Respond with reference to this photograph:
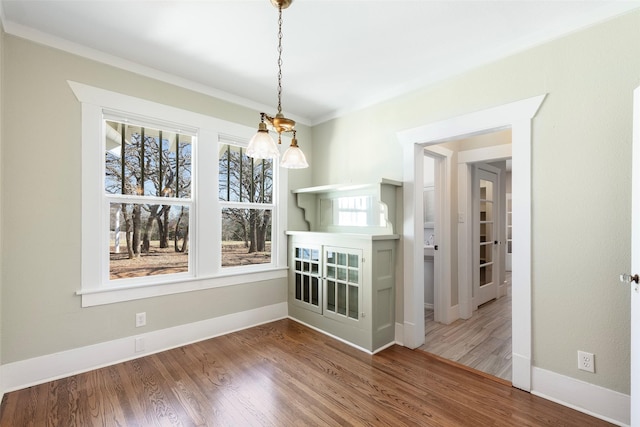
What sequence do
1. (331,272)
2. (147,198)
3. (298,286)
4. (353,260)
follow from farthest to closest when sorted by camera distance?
(298,286), (331,272), (353,260), (147,198)

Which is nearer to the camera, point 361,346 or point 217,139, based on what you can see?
point 361,346

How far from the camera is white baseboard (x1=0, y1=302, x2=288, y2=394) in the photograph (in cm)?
216

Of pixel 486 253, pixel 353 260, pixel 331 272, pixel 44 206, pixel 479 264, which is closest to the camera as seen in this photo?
pixel 44 206

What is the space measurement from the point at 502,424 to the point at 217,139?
3.34 metres

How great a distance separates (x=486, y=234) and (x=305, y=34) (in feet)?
12.6

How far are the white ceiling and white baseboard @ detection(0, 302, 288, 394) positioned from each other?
2.40 metres

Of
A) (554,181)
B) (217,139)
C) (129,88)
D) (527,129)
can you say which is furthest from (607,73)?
(129,88)

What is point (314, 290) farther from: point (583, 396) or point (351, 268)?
point (583, 396)

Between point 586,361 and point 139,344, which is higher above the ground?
point 586,361

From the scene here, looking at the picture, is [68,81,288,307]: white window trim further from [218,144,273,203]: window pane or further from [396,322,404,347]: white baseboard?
[396,322,404,347]: white baseboard

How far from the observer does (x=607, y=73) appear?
6.27 feet

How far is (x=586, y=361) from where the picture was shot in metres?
1.97

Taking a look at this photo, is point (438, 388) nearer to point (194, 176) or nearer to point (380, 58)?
point (380, 58)

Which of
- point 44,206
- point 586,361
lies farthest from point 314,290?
point 44,206
